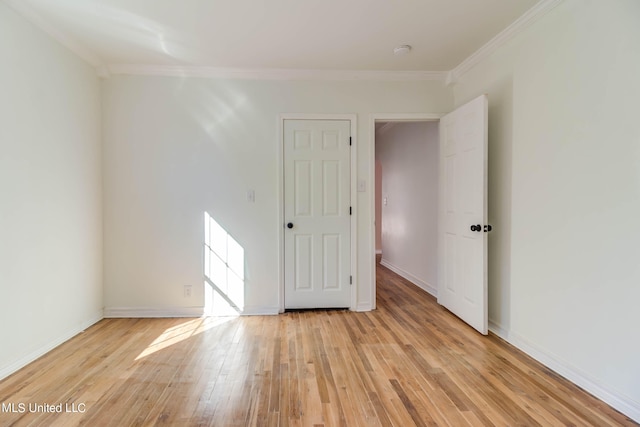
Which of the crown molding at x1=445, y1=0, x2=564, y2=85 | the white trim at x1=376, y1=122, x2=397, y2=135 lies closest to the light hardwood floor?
the crown molding at x1=445, y1=0, x2=564, y2=85

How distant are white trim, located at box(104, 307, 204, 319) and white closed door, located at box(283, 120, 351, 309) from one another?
3.26ft

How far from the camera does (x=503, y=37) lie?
2.55 meters

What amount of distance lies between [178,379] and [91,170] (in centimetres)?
219

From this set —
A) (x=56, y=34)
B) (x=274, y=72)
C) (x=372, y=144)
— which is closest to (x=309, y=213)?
(x=372, y=144)

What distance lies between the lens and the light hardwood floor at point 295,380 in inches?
66.2

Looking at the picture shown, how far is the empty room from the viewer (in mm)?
1791

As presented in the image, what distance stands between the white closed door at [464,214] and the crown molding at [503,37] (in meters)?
0.46

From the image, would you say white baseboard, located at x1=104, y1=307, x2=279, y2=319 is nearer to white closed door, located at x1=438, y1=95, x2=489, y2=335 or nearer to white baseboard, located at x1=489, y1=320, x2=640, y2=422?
white closed door, located at x1=438, y1=95, x2=489, y2=335

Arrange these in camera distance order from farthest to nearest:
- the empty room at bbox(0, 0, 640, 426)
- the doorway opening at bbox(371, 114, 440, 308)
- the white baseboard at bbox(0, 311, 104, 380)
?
the doorway opening at bbox(371, 114, 440, 308) → the white baseboard at bbox(0, 311, 104, 380) → the empty room at bbox(0, 0, 640, 426)

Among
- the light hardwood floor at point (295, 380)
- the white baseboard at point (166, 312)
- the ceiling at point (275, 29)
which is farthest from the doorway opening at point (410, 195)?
the white baseboard at point (166, 312)

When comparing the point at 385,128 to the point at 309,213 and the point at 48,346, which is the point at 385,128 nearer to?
the point at 309,213

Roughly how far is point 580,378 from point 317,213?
7.90 ft

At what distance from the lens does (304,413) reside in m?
1.70

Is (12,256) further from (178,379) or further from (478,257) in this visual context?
(478,257)
